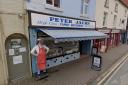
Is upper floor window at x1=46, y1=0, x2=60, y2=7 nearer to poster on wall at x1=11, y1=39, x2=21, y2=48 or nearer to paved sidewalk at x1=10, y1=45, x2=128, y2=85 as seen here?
poster on wall at x1=11, y1=39, x2=21, y2=48

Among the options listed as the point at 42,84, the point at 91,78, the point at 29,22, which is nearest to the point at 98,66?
the point at 91,78

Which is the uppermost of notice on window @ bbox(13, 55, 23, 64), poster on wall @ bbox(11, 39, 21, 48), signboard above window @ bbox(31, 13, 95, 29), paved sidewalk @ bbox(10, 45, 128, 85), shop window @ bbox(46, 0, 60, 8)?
Result: shop window @ bbox(46, 0, 60, 8)

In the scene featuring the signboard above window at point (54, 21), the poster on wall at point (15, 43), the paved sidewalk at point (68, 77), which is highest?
the signboard above window at point (54, 21)

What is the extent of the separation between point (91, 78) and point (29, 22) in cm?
422

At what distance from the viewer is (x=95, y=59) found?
32.0ft

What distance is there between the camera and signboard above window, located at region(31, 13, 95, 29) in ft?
24.0

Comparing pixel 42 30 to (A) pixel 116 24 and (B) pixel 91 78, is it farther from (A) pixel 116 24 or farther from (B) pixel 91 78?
(A) pixel 116 24

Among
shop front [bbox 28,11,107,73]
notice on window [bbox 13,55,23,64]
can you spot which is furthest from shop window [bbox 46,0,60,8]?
notice on window [bbox 13,55,23,64]

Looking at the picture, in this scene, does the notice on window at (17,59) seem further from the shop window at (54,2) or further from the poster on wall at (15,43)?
the shop window at (54,2)

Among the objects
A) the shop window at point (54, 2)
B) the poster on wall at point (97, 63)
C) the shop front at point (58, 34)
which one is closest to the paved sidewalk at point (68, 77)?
the poster on wall at point (97, 63)

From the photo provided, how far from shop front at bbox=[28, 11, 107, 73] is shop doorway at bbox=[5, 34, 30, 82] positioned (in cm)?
40

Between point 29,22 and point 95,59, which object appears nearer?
point 29,22

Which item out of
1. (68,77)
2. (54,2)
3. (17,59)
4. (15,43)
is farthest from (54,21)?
(68,77)

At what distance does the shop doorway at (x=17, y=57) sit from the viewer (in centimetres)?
668
